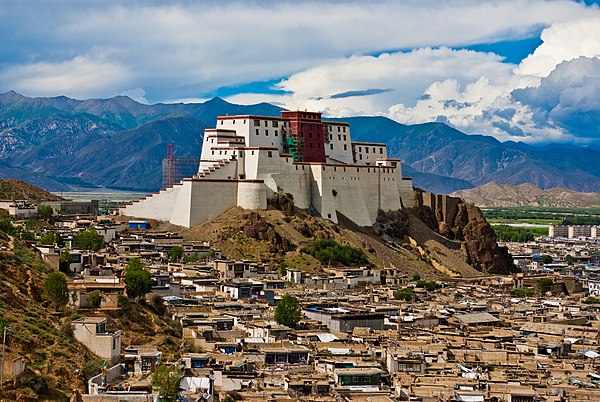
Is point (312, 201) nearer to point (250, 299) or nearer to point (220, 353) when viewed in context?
point (250, 299)

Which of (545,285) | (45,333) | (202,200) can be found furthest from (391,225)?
(45,333)

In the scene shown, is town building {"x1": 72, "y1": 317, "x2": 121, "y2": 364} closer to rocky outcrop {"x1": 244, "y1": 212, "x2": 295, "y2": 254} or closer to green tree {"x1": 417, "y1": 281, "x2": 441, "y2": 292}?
green tree {"x1": 417, "y1": 281, "x2": 441, "y2": 292}

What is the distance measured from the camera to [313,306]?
67875 millimetres

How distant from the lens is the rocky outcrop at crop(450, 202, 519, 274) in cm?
11856

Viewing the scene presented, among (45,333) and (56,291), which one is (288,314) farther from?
(45,333)

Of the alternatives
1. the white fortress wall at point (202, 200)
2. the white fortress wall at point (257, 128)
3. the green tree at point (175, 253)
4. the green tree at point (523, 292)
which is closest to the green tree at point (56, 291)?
the green tree at point (175, 253)

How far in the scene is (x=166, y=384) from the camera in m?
37.8

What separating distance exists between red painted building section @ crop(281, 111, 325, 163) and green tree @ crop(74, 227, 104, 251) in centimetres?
3111

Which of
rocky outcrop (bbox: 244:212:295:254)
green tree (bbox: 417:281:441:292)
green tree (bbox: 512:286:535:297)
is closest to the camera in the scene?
green tree (bbox: 417:281:441:292)

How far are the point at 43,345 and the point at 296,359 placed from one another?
36.5ft

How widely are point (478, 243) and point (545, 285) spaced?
61.6 feet

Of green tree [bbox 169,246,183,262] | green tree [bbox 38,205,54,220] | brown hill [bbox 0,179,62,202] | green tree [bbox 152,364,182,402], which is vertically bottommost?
green tree [bbox 152,364,182,402]

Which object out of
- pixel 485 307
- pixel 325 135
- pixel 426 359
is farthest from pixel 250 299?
pixel 325 135

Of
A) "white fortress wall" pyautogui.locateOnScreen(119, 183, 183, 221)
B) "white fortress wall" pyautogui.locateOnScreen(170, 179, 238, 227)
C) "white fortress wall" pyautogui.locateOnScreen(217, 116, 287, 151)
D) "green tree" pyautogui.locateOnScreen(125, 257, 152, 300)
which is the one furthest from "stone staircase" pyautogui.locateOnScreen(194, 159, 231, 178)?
"green tree" pyautogui.locateOnScreen(125, 257, 152, 300)
